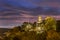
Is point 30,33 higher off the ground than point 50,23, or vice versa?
point 50,23

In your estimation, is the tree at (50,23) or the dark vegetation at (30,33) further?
the tree at (50,23)

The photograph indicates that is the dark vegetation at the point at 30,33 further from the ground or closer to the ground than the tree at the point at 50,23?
closer to the ground

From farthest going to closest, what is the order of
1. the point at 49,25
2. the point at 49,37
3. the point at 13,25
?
the point at 13,25
the point at 49,25
the point at 49,37

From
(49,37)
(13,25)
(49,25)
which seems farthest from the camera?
(13,25)

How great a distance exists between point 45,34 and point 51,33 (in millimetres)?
115

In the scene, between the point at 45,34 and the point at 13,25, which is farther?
the point at 13,25

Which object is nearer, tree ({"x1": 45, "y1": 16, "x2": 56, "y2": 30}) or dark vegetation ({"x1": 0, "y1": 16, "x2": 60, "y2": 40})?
→ dark vegetation ({"x1": 0, "y1": 16, "x2": 60, "y2": 40})

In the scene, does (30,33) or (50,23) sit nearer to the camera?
(30,33)

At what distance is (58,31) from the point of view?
4.10 m

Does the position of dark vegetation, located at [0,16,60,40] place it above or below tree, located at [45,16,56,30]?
below

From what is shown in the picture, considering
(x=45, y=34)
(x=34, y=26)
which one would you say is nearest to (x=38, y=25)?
(x=34, y=26)

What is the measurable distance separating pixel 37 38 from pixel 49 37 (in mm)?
212

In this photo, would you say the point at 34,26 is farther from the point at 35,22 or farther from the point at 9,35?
the point at 9,35

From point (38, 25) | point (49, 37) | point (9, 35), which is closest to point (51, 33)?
point (49, 37)
